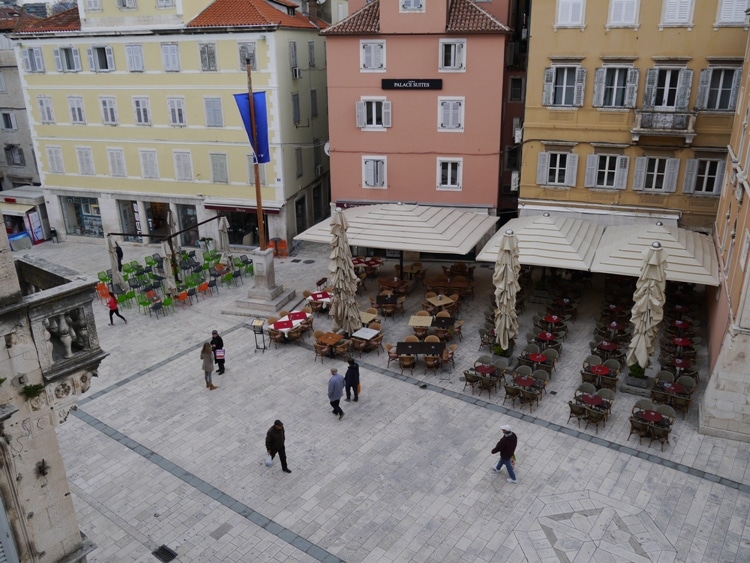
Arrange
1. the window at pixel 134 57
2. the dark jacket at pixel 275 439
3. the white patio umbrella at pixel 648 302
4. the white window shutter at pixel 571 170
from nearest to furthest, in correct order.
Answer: the dark jacket at pixel 275 439 < the white patio umbrella at pixel 648 302 < the white window shutter at pixel 571 170 < the window at pixel 134 57

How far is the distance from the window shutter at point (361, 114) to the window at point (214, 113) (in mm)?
6918

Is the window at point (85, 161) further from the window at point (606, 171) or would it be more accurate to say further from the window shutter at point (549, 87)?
the window at point (606, 171)

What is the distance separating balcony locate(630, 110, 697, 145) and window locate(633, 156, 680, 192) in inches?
41.3

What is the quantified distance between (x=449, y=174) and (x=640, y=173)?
795 cm

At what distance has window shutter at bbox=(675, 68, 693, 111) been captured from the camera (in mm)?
22859

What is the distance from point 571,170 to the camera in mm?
25578

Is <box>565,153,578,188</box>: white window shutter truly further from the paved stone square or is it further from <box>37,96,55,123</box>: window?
<box>37,96,55,123</box>: window

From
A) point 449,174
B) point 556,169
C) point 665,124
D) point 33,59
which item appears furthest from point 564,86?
point 33,59

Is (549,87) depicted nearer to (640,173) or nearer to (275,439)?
(640,173)

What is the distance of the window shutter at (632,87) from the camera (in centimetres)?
2352

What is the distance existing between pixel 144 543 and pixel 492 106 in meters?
21.3

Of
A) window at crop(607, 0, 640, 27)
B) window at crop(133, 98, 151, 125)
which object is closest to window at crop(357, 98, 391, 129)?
window at crop(607, 0, 640, 27)

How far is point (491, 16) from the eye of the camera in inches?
1021

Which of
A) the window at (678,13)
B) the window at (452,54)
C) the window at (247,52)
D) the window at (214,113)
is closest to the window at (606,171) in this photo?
the window at (678,13)
